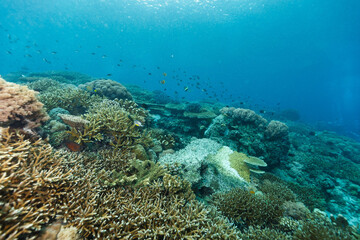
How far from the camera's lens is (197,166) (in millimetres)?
4941

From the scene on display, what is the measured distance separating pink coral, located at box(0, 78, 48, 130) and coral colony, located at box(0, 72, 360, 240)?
2cm

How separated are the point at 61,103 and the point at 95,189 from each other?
5569 mm

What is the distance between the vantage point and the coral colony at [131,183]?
2291 mm

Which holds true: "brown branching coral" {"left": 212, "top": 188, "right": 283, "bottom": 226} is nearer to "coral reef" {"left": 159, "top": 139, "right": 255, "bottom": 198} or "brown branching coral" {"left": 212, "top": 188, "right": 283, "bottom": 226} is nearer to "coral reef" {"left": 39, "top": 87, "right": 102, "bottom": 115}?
"coral reef" {"left": 159, "top": 139, "right": 255, "bottom": 198}

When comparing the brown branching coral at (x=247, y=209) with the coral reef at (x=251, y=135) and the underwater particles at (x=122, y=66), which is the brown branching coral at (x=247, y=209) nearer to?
the coral reef at (x=251, y=135)

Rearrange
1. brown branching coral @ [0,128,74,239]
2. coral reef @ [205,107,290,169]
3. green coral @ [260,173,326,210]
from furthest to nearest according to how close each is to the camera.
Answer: coral reef @ [205,107,290,169], green coral @ [260,173,326,210], brown branching coral @ [0,128,74,239]

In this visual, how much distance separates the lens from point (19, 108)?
3.43 meters

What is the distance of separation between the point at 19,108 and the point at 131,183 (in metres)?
3.23

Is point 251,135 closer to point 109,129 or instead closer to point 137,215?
point 109,129

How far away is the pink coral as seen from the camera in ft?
10.5

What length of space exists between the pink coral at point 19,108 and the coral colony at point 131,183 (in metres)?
0.02

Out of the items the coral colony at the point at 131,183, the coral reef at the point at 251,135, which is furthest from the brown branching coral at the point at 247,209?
the coral reef at the point at 251,135

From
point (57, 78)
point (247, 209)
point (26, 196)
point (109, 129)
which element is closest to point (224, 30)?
point (57, 78)

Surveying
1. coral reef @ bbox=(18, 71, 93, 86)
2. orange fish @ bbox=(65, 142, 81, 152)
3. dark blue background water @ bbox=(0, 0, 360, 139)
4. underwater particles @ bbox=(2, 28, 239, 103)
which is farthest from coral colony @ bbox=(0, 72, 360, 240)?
dark blue background water @ bbox=(0, 0, 360, 139)
